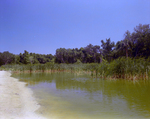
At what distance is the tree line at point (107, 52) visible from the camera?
85.6 ft

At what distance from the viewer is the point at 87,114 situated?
4172mm

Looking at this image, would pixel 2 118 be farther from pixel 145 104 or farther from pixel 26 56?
pixel 26 56

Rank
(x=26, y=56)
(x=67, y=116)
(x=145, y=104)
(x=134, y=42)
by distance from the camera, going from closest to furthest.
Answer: (x=67, y=116), (x=145, y=104), (x=134, y=42), (x=26, y=56)

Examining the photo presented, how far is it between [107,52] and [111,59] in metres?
30.4

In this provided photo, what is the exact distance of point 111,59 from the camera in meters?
15.4

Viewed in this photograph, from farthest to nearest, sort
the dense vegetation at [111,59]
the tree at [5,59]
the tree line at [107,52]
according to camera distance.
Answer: the tree at [5,59] → the tree line at [107,52] → the dense vegetation at [111,59]

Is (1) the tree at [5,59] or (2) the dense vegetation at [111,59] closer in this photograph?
(2) the dense vegetation at [111,59]

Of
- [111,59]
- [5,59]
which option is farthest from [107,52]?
[5,59]

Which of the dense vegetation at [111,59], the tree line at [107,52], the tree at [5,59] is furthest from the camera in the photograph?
the tree at [5,59]

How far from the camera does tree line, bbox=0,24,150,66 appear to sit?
26.1 metres

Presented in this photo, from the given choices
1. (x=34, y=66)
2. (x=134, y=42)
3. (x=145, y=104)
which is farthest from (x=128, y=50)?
(x=145, y=104)

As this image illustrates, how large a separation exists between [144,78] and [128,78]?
143 centimetres

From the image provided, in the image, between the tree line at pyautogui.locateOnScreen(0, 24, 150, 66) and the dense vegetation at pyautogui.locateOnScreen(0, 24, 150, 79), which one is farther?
the tree line at pyautogui.locateOnScreen(0, 24, 150, 66)

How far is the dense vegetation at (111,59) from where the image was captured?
12250mm
